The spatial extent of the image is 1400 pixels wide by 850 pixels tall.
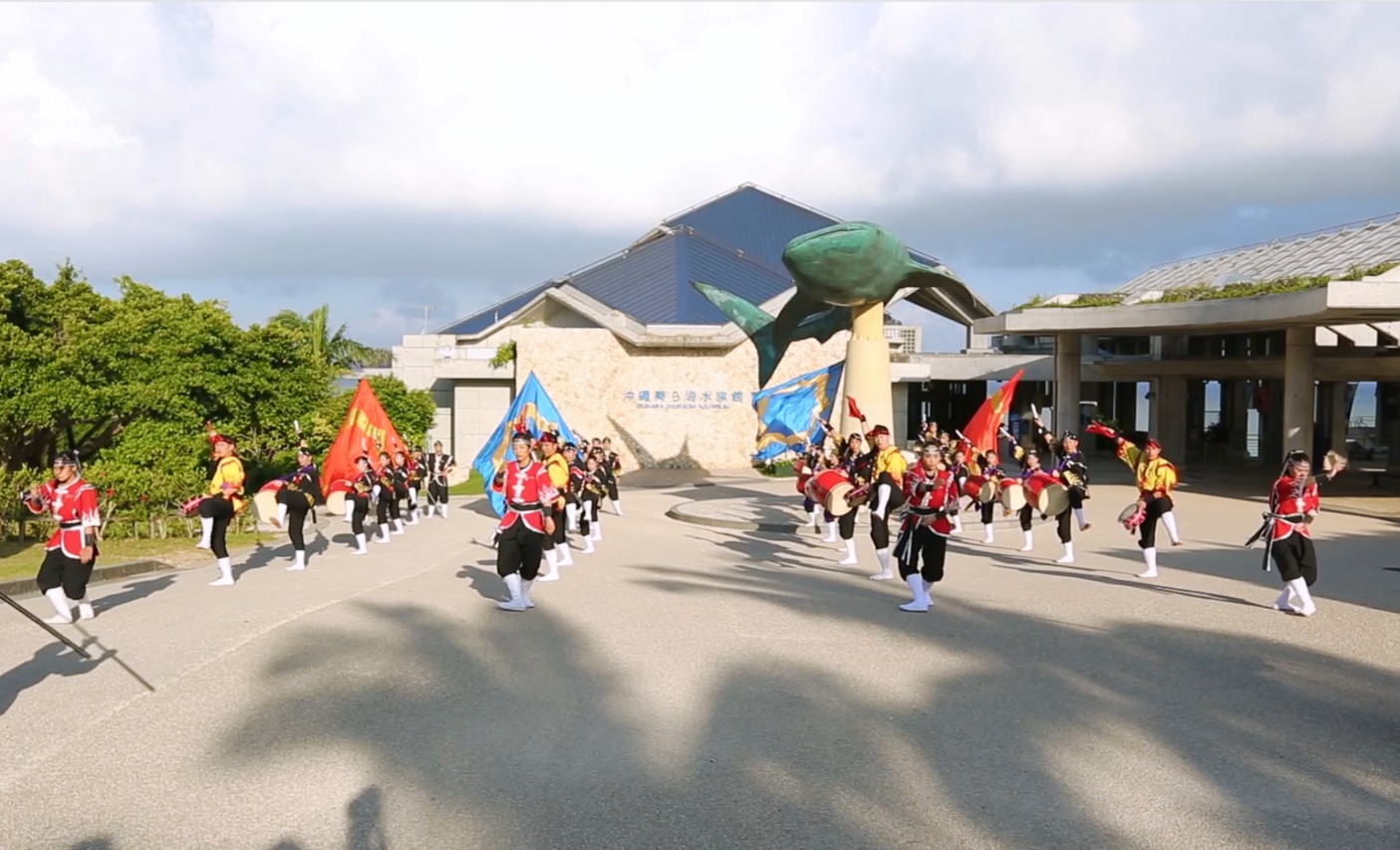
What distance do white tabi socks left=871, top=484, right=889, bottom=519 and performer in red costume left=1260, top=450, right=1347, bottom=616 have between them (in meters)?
4.11

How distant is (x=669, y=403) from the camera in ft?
123

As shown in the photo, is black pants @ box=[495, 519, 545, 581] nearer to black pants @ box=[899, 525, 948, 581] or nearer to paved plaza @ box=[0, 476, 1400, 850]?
paved plaza @ box=[0, 476, 1400, 850]

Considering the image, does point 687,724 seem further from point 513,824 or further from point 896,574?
point 896,574

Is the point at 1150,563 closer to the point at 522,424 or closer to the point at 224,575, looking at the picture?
the point at 522,424

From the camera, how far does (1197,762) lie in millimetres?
5883

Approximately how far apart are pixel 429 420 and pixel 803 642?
3123 centimetres

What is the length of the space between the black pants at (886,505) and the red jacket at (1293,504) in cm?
406

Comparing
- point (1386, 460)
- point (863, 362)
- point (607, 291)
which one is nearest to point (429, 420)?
point (607, 291)

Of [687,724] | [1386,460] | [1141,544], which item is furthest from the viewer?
[1386,460]

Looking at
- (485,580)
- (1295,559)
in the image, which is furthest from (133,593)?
(1295,559)

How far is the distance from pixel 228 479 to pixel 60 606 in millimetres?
3251

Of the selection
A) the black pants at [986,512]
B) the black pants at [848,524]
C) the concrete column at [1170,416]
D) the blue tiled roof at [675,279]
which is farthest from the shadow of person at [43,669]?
the concrete column at [1170,416]

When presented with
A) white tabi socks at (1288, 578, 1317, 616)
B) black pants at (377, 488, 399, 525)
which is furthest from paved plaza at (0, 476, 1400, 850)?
black pants at (377, 488, 399, 525)

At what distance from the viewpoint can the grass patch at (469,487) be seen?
32.5 meters
